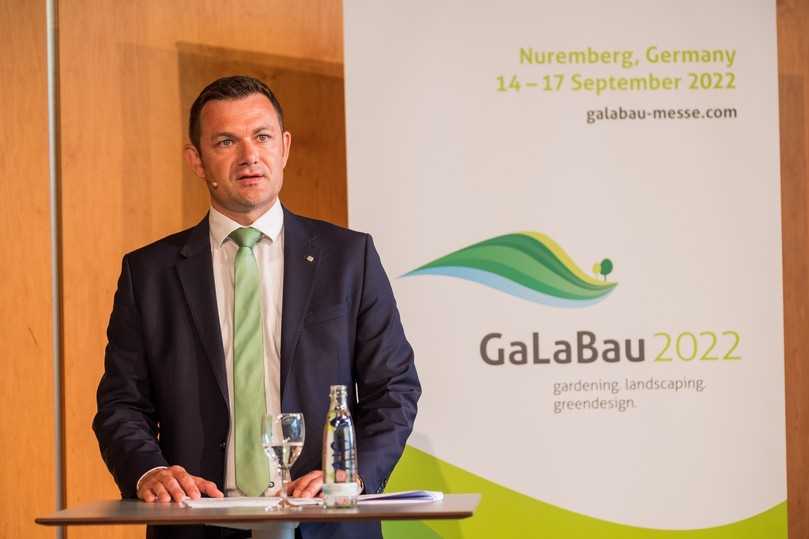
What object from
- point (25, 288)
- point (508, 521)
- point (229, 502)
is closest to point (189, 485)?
point (229, 502)

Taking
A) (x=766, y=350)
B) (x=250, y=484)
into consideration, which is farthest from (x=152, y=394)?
(x=766, y=350)

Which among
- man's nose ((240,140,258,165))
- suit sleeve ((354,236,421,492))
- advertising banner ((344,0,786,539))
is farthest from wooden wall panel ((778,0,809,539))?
man's nose ((240,140,258,165))

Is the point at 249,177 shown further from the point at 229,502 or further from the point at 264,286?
the point at 229,502

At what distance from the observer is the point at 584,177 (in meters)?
4.14

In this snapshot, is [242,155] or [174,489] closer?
[174,489]

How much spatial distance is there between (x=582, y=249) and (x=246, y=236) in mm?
1472

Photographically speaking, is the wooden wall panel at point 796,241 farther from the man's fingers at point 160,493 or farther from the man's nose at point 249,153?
the man's fingers at point 160,493

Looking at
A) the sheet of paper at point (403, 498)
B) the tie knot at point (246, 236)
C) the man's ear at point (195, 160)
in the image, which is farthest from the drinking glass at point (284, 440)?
the man's ear at point (195, 160)

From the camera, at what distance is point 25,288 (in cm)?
466

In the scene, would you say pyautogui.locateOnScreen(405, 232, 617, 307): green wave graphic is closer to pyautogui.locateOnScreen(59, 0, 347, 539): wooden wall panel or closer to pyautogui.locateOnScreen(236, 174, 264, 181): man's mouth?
pyautogui.locateOnScreen(59, 0, 347, 539): wooden wall panel

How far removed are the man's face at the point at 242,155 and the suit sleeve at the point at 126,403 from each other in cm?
36

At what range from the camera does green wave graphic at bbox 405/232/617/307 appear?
4.11m

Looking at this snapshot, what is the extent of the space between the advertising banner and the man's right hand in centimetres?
151

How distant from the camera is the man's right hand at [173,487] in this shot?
2578mm
